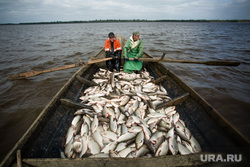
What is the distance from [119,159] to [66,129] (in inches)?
72.8

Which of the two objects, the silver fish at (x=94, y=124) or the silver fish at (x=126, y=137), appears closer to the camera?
the silver fish at (x=126, y=137)

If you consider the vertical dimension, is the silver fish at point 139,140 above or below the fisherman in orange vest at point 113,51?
below

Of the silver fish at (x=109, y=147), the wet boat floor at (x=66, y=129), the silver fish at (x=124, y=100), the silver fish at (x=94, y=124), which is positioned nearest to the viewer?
the wet boat floor at (x=66, y=129)

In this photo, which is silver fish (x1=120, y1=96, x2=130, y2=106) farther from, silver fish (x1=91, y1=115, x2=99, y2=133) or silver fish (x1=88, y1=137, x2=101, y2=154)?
silver fish (x1=88, y1=137, x2=101, y2=154)

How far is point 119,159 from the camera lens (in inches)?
64.1

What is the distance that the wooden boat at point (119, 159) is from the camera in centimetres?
166

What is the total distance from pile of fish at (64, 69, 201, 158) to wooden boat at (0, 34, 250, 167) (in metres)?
0.26

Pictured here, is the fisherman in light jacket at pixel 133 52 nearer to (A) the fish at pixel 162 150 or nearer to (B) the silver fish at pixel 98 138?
(B) the silver fish at pixel 98 138

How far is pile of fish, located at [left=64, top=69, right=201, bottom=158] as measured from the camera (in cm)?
229

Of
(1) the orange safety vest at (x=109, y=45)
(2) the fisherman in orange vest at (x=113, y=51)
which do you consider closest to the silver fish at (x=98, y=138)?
(2) the fisherman in orange vest at (x=113, y=51)

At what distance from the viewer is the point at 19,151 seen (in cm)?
174

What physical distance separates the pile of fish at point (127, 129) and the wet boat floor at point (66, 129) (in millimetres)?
220

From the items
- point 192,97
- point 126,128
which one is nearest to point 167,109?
point 192,97

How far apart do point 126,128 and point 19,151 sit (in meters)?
1.95
